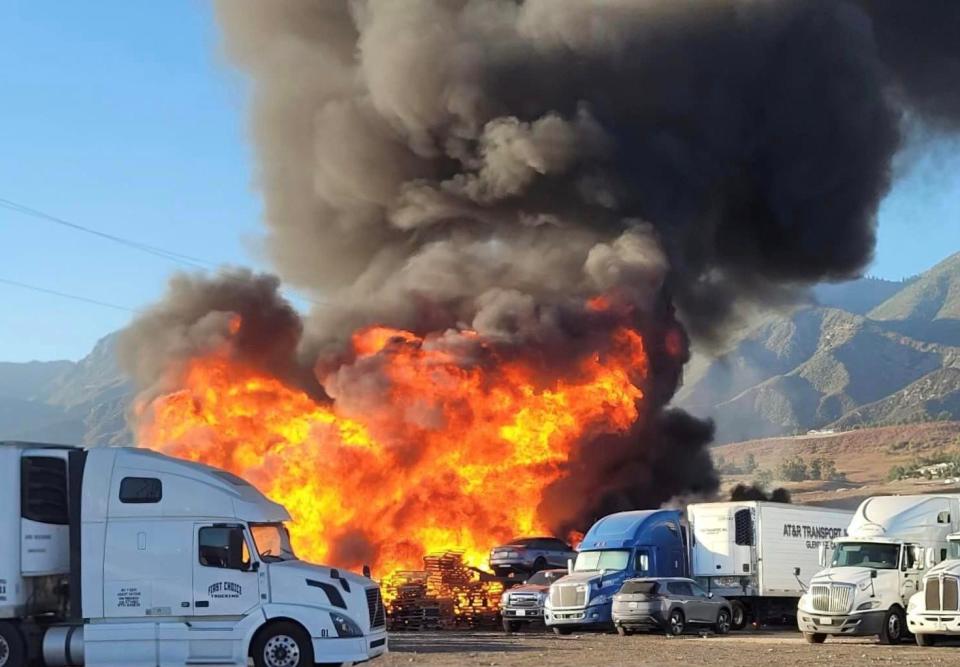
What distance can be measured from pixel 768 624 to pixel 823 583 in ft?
30.6

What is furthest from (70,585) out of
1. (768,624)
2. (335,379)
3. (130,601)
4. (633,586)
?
(335,379)

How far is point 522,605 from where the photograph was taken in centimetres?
3647

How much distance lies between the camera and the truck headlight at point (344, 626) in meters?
20.6

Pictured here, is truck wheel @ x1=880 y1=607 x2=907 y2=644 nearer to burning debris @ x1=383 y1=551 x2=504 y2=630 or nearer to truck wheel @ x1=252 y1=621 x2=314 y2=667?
burning debris @ x1=383 y1=551 x2=504 y2=630

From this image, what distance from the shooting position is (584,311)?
49.9 metres

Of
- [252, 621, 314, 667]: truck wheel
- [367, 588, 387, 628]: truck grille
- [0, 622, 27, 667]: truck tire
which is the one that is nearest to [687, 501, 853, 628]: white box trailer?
[367, 588, 387, 628]: truck grille

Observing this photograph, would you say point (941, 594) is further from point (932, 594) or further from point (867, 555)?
point (867, 555)

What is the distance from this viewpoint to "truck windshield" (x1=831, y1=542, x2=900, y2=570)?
30.8 m

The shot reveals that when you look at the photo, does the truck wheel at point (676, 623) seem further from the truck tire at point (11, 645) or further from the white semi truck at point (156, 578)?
the truck tire at point (11, 645)

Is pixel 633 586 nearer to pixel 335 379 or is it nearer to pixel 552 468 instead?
pixel 552 468

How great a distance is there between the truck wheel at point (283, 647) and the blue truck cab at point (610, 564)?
15025 mm

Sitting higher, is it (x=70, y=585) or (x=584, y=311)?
(x=584, y=311)

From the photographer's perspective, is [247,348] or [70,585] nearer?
[70,585]

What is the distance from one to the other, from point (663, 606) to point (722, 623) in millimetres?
2996
